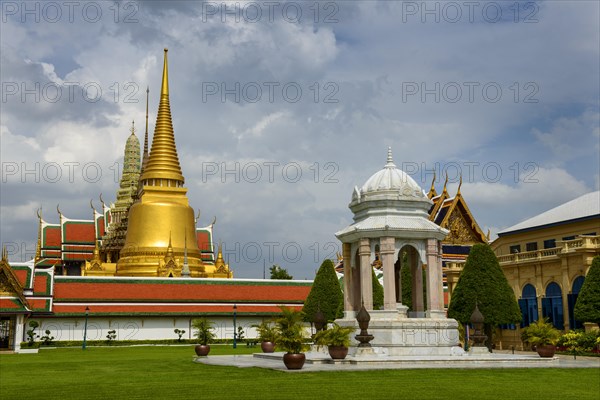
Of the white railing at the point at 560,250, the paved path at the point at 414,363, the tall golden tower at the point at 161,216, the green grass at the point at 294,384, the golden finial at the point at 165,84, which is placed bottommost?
the green grass at the point at 294,384

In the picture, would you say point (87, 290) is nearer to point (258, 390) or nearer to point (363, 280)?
point (363, 280)

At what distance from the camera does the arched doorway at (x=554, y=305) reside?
41.8 m

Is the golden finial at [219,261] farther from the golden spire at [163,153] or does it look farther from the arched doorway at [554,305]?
the arched doorway at [554,305]

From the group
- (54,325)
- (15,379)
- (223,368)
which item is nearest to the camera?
(15,379)

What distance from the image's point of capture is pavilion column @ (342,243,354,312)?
3022 cm

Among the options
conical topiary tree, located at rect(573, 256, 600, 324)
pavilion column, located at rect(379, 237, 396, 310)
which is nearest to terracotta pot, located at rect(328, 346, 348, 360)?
pavilion column, located at rect(379, 237, 396, 310)

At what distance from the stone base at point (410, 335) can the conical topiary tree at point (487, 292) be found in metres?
11.8

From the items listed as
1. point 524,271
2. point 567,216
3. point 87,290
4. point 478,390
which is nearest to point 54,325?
point 87,290

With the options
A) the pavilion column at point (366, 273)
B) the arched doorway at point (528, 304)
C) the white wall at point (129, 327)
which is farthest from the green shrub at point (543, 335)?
the white wall at point (129, 327)

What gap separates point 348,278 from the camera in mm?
30547

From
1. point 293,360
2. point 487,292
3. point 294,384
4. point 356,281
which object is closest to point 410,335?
point 356,281

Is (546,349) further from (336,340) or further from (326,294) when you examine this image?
(326,294)

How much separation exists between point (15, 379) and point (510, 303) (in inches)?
1030

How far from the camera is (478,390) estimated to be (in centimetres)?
1738
